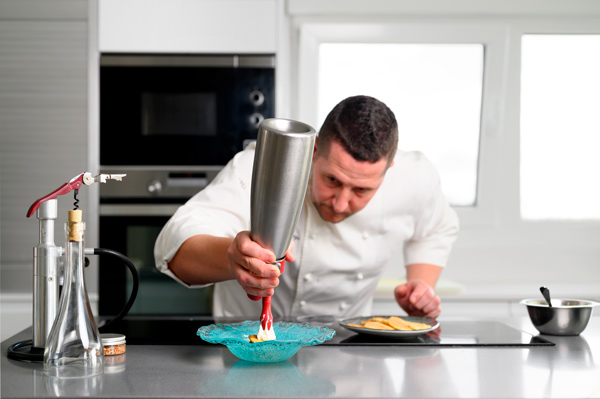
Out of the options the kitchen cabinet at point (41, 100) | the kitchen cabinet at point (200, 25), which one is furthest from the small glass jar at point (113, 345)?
the kitchen cabinet at point (41, 100)

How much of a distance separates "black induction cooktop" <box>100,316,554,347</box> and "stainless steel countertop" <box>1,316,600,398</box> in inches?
1.3

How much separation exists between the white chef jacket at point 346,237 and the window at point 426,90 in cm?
108

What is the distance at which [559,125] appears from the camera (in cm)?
317

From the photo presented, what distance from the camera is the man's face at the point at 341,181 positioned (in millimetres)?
1551

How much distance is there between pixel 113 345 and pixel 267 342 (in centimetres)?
A: 28

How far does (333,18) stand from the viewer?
2.91 m

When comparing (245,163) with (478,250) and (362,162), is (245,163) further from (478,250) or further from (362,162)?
(478,250)

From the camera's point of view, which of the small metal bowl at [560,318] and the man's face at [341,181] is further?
the man's face at [341,181]

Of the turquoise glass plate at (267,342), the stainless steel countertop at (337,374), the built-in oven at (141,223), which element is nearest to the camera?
the stainless steel countertop at (337,374)

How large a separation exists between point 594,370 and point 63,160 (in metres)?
2.41

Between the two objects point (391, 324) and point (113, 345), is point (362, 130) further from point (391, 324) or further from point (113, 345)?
point (113, 345)

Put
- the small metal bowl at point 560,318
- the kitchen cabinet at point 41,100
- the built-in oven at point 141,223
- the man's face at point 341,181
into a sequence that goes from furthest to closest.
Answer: the kitchen cabinet at point 41,100, the built-in oven at point 141,223, the man's face at point 341,181, the small metal bowl at point 560,318

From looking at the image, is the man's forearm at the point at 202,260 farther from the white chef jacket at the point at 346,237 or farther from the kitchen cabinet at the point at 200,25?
the kitchen cabinet at the point at 200,25

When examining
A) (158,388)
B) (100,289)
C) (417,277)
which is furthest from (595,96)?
(158,388)
